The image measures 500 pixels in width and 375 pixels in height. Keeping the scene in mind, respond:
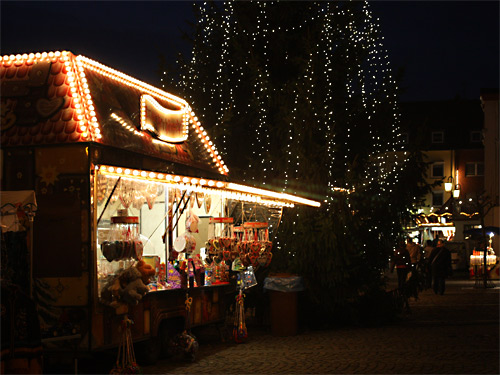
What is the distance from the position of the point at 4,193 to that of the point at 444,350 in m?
7.39

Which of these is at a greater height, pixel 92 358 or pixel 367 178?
pixel 367 178

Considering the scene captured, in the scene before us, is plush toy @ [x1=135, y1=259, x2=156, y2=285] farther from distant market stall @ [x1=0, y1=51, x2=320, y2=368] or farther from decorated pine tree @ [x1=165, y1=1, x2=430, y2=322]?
decorated pine tree @ [x1=165, y1=1, x2=430, y2=322]

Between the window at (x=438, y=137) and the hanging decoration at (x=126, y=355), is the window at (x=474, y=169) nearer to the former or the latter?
the window at (x=438, y=137)

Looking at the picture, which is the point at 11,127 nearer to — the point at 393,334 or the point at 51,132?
the point at 51,132

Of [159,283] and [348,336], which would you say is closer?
[159,283]

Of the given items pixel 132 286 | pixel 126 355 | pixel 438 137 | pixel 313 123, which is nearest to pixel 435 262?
pixel 313 123

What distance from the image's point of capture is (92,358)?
11.4 metres

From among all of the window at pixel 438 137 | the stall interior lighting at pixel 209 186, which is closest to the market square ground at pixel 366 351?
the stall interior lighting at pixel 209 186

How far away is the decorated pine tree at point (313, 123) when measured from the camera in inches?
629

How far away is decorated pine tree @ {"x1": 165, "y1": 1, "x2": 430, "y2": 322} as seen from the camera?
16.0 m

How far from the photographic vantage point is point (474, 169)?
61562mm

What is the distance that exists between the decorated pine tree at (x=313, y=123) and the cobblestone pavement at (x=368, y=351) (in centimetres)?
164

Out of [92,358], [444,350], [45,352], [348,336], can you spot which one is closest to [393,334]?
[348,336]

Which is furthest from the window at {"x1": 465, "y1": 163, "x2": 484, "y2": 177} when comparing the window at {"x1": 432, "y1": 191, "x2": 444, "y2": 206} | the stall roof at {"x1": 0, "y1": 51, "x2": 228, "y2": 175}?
the stall roof at {"x1": 0, "y1": 51, "x2": 228, "y2": 175}
